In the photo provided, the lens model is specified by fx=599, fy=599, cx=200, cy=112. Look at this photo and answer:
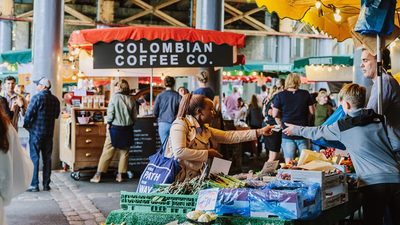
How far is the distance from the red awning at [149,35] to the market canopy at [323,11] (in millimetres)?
2083

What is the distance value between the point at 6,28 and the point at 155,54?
61.2 ft

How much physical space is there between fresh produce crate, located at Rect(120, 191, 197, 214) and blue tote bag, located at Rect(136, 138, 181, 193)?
108 centimetres

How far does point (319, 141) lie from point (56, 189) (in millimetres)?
5849

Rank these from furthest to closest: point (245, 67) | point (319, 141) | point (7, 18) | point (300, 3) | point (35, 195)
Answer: point (7, 18) → point (245, 67) → point (35, 195) → point (300, 3) → point (319, 141)

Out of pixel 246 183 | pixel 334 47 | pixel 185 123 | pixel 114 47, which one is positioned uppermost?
pixel 334 47

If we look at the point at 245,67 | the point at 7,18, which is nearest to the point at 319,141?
the point at 245,67

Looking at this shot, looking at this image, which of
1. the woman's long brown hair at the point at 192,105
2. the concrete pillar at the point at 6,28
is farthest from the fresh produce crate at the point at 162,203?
the concrete pillar at the point at 6,28

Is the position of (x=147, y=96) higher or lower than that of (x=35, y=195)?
higher

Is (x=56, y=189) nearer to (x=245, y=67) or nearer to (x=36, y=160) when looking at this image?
(x=36, y=160)

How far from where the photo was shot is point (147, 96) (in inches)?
650

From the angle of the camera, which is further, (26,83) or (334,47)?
(334,47)

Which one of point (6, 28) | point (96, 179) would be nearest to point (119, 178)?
point (96, 179)

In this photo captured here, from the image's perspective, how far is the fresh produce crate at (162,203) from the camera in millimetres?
4223

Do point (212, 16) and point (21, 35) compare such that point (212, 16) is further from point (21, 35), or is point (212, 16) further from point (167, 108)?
point (21, 35)
